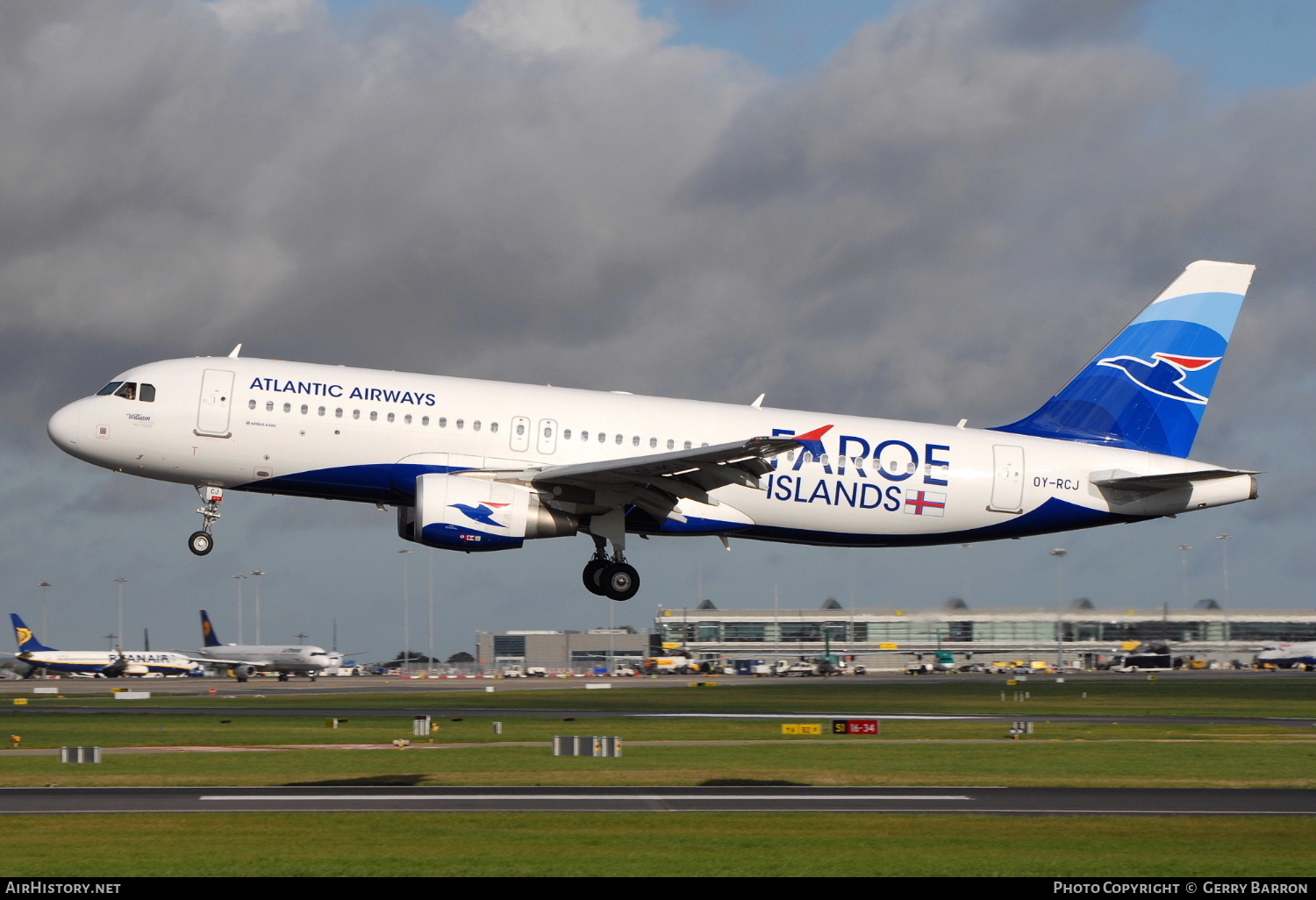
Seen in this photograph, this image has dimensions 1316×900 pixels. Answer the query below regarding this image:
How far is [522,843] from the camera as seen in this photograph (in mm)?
17469

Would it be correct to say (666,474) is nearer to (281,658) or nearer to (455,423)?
(455,423)

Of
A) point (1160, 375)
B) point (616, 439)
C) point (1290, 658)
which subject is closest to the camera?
point (616, 439)

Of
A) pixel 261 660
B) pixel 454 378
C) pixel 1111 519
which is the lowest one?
pixel 261 660

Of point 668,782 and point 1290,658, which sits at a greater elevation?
→ point 668,782

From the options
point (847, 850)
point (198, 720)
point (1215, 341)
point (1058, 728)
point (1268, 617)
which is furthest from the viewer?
point (1268, 617)

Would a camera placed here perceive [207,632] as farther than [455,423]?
Yes

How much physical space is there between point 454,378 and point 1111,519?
768 inches

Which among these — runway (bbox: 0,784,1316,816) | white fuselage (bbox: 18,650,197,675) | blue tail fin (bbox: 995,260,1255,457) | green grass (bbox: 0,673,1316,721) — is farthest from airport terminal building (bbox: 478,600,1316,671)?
runway (bbox: 0,784,1316,816)

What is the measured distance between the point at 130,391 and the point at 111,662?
7974 cm

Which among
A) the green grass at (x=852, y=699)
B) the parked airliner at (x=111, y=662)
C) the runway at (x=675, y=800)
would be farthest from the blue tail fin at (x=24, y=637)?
the runway at (x=675, y=800)

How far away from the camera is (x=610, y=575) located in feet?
134

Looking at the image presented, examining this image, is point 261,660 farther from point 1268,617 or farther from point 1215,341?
point 1268,617

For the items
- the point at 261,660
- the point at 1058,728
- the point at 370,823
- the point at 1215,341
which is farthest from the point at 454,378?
the point at 261,660

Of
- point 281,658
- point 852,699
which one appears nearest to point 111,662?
point 281,658
